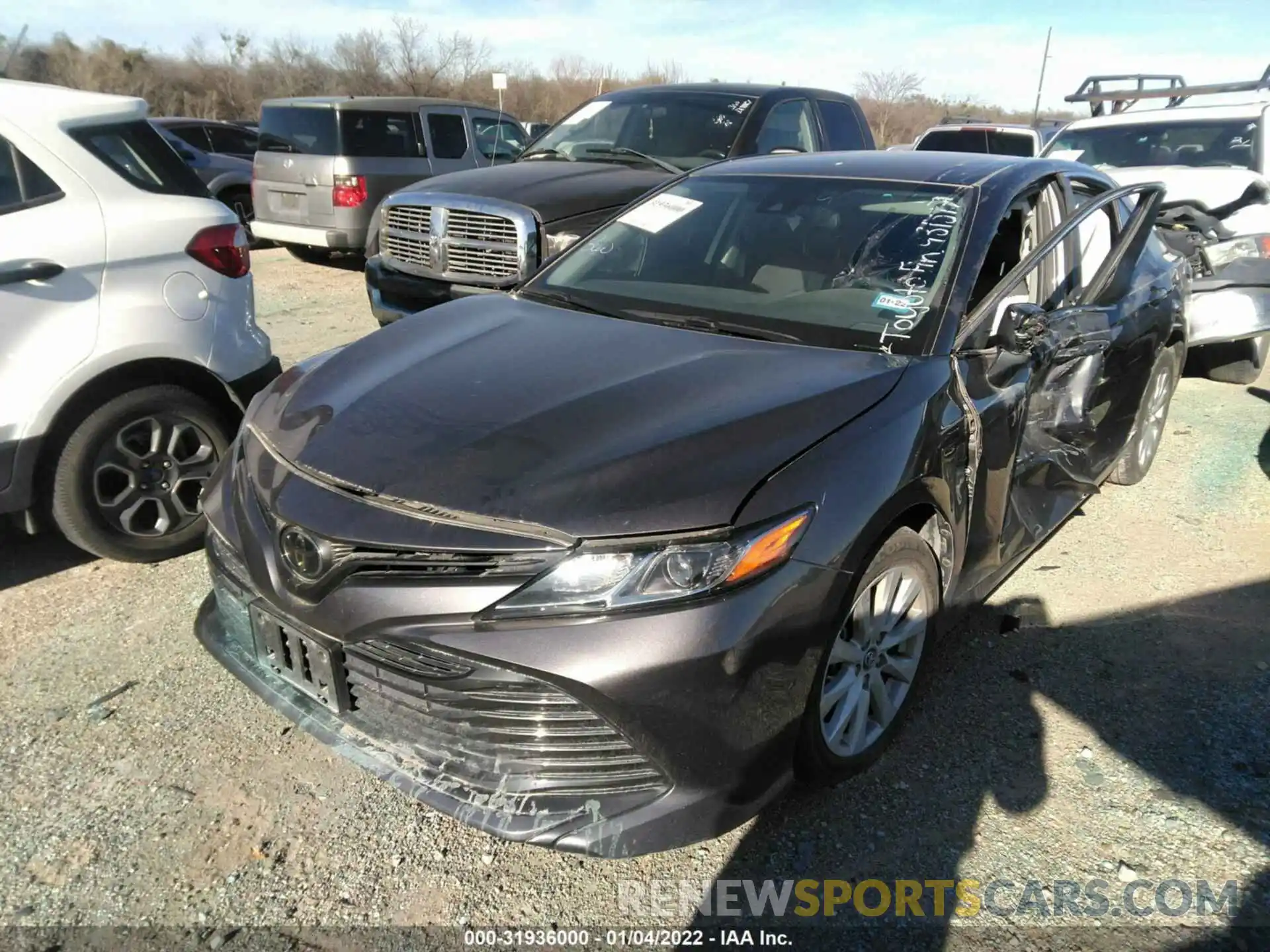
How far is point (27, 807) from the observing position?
2422mm

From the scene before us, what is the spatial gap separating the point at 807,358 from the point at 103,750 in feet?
7.63

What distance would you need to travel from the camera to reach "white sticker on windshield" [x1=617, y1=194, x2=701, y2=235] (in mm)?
3615

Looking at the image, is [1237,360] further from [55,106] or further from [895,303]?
[55,106]

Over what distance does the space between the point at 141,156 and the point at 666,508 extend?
288cm

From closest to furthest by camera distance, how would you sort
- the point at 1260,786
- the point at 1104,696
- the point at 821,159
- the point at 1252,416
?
the point at 1260,786 → the point at 1104,696 → the point at 821,159 → the point at 1252,416

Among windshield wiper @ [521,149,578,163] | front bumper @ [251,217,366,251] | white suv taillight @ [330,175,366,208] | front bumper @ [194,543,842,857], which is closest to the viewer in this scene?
front bumper @ [194,543,842,857]

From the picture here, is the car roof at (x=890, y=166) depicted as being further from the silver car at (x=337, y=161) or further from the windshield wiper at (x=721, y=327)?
the silver car at (x=337, y=161)

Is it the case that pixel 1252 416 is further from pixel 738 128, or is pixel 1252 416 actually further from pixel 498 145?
pixel 498 145

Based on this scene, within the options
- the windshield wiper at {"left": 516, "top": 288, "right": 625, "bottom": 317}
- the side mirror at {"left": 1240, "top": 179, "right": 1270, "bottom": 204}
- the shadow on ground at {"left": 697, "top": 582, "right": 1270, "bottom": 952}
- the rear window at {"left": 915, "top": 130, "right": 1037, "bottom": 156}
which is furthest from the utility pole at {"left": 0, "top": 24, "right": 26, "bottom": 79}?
the rear window at {"left": 915, "top": 130, "right": 1037, "bottom": 156}

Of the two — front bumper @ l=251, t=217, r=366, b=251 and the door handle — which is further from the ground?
the door handle

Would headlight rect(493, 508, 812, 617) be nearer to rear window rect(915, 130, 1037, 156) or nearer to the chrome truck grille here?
the chrome truck grille

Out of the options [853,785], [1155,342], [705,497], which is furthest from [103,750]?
[1155,342]

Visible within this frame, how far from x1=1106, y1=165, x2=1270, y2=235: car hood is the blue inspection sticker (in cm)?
493

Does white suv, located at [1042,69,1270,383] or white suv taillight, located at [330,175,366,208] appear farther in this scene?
white suv taillight, located at [330,175,366,208]
